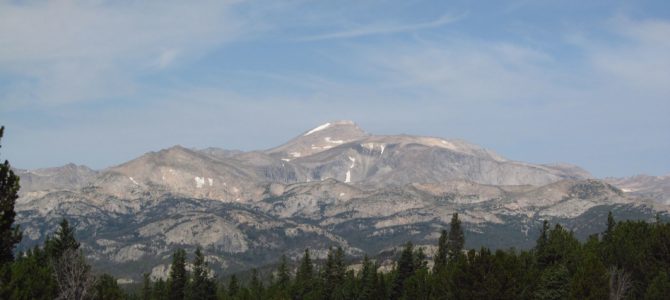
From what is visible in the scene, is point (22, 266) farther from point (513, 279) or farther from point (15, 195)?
point (513, 279)

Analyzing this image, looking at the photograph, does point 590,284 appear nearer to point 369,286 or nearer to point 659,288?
point 659,288

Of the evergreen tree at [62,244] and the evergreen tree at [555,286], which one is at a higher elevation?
the evergreen tree at [62,244]

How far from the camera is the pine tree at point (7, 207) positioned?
63.1m

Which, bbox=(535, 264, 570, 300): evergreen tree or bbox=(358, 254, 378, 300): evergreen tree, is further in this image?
bbox=(358, 254, 378, 300): evergreen tree

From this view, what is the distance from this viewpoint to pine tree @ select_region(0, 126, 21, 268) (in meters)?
63.1

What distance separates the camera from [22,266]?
227 ft

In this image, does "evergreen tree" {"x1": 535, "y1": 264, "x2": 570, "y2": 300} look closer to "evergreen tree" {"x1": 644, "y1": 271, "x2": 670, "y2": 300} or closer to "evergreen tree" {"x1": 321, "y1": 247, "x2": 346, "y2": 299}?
"evergreen tree" {"x1": 644, "y1": 271, "x2": 670, "y2": 300}

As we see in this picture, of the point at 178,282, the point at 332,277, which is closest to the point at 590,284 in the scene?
the point at 332,277

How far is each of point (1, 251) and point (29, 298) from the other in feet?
21.8

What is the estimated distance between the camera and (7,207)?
6331 centimetres

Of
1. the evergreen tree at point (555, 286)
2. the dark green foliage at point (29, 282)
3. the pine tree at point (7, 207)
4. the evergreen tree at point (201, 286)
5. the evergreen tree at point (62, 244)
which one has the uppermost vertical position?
the pine tree at point (7, 207)

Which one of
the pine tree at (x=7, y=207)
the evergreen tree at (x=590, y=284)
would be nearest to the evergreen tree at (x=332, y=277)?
the evergreen tree at (x=590, y=284)

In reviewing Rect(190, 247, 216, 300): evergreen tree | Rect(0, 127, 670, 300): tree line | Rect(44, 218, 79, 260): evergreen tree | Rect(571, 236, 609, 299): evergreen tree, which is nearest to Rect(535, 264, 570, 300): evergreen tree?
Rect(0, 127, 670, 300): tree line

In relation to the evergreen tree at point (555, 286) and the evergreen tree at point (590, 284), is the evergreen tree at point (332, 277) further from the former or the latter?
the evergreen tree at point (590, 284)
